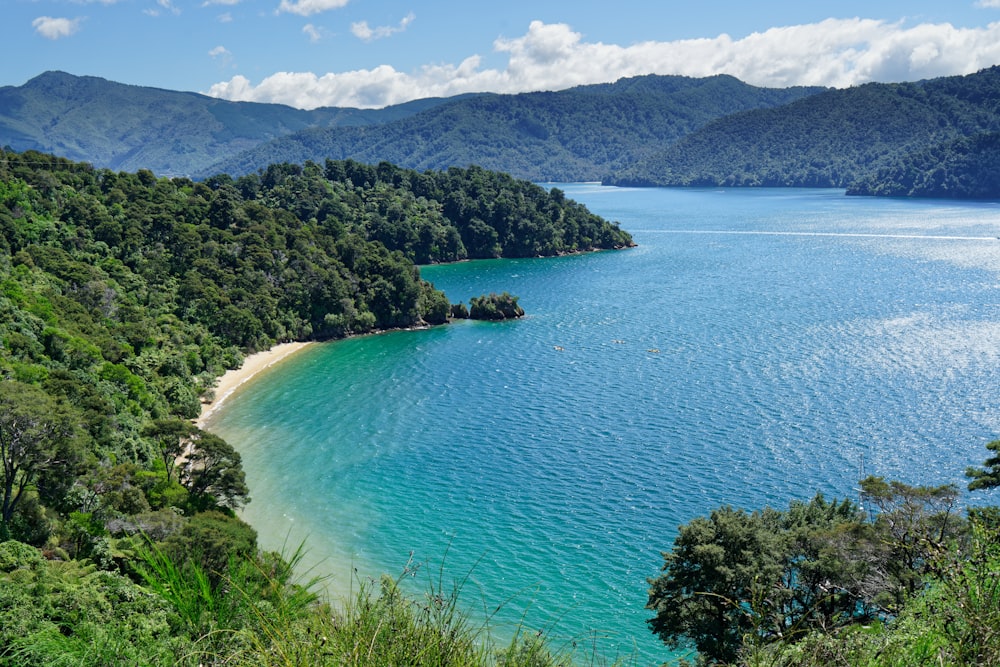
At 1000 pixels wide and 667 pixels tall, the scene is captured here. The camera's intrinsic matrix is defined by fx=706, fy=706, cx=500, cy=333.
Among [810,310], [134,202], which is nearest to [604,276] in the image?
[810,310]

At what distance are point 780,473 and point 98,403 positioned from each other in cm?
3398

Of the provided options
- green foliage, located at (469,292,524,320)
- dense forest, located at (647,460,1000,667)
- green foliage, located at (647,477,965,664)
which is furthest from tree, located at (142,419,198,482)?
green foliage, located at (469,292,524,320)

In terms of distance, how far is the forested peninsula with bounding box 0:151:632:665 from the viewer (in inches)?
270

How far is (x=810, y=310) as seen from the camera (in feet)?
233

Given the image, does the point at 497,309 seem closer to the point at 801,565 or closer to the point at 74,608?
the point at 801,565

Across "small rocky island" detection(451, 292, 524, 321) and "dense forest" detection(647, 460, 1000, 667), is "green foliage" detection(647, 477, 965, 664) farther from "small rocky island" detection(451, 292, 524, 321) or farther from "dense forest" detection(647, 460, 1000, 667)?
"small rocky island" detection(451, 292, 524, 321)

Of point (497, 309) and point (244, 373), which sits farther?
point (497, 309)

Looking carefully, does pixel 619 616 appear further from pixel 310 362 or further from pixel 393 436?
pixel 310 362

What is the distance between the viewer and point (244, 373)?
5631cm

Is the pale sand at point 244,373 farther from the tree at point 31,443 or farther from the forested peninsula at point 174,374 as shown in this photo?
the tree at point 31,443

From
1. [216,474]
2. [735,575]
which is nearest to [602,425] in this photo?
[216,474]

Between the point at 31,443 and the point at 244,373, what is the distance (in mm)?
32976

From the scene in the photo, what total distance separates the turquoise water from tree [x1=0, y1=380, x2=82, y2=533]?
9743 millimetres

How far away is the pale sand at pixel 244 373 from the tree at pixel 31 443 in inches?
783
